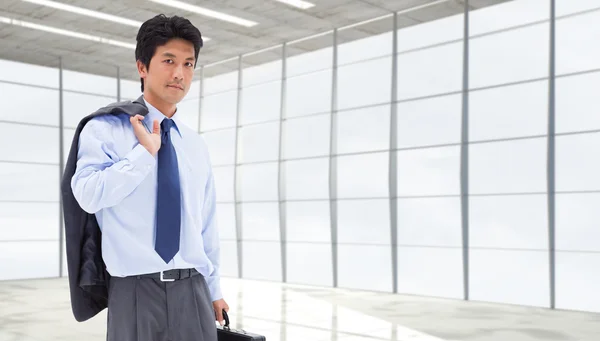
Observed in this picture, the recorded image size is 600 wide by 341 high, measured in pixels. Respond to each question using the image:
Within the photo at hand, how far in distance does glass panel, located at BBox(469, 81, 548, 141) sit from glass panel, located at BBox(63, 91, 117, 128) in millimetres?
13058

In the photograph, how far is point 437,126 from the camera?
34594mm

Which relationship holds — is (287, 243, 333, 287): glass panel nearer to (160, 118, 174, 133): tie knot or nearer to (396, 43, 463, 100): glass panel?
(396, 43, 463, 100): glass panel

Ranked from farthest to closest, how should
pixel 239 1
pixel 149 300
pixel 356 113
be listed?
1. pixel 356 113
2. pixel 239 1
3. pixel 149 300

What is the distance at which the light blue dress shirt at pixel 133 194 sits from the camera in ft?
7.09

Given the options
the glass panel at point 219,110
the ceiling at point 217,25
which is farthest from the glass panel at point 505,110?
the glass panel at point 219,110

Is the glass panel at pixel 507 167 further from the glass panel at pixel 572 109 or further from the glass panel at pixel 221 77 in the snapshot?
the glass panel at pixel 221 77

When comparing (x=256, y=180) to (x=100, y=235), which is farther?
(x=256, y=180)

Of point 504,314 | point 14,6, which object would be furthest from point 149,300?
point 14,6

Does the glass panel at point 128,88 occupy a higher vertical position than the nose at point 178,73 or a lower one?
higher

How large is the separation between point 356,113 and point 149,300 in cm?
3121

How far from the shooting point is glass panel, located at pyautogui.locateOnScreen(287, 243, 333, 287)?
83.4 ft

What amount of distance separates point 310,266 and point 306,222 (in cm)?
361

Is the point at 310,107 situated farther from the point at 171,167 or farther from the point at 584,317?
the point at 171,167

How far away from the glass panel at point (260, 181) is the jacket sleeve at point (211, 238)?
25228 millimetres
